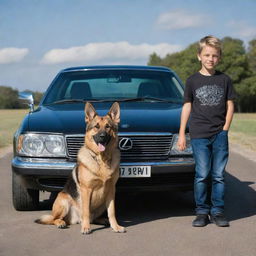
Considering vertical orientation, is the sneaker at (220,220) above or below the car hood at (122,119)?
below

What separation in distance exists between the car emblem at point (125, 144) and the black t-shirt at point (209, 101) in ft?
2.16

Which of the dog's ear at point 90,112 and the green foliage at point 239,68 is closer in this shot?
the dog's ear at point 90,112

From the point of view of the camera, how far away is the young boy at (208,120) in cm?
485

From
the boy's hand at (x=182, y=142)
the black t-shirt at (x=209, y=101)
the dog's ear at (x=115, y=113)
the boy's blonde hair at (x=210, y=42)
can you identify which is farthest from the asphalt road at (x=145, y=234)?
the boy's blonde hair at (x=210, y=42)

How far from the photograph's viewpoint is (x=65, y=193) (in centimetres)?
482

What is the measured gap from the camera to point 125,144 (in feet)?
16.3

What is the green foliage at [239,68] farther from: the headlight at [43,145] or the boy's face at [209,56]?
the headlight at [43,145]

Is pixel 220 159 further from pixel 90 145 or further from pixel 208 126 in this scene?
pixel 90 145

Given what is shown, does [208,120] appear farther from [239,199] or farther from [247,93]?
[247,93]

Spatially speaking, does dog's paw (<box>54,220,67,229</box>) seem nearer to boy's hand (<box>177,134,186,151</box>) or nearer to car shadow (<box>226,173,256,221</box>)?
boy's hand (<box>177,134,186,151</box>)

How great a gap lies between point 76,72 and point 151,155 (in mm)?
2495

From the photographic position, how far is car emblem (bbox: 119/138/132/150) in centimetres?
496

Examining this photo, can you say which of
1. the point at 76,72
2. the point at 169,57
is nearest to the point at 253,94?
the point at 169,57

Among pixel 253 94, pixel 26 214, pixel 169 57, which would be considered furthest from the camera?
pixel 169 57
